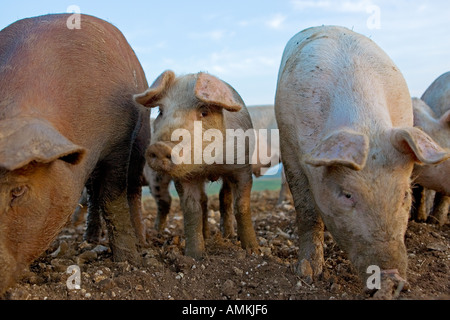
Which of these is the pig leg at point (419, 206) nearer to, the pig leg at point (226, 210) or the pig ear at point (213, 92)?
the pig leg at point (226, 210)

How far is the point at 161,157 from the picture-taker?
15.2 ft

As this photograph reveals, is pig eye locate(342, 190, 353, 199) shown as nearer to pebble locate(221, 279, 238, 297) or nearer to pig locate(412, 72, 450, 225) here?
pebble locate(221, 279, 238, 297)

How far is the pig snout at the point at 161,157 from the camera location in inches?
180

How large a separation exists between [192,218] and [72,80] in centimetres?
181

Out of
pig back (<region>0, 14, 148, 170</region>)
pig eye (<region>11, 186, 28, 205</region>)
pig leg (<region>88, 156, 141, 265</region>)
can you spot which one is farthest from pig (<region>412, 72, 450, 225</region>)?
pig eye (<region>11, 186, 28, 205</region>)

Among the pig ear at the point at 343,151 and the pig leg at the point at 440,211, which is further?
the pig leg at the point at 440,211

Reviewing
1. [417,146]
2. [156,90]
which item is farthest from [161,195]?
[417,146]

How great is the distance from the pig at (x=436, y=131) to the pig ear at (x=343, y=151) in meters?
1.95

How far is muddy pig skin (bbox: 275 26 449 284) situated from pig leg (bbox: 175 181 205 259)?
1.05 meters

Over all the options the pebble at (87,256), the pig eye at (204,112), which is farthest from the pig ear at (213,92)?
the pebble at (87,256)

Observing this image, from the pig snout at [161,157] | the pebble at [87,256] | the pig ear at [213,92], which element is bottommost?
the pebble at [87,256]

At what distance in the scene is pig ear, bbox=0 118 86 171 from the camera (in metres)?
3.23

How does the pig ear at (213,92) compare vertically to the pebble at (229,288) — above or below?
above
